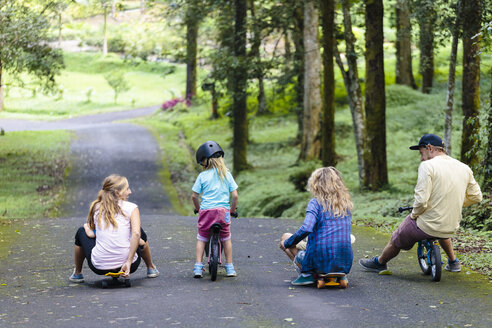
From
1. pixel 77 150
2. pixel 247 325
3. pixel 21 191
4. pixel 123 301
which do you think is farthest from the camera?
pixel 77 150

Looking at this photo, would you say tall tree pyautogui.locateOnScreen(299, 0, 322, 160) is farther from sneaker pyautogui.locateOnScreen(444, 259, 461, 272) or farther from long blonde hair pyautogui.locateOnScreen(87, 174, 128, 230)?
long blonde hair pyautogui.locateOnScreen(87, 174, 128, 230)

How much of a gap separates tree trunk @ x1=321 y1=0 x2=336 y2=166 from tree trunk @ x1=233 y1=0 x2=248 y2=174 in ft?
16.4

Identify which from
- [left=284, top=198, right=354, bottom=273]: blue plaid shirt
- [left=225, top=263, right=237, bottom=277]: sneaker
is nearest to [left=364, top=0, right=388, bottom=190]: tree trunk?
[left=225, top=263, right=237, bottom=277]: sneaker

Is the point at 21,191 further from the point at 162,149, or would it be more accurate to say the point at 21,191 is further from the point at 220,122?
the point at 220,122

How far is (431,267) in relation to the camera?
887 centimetres

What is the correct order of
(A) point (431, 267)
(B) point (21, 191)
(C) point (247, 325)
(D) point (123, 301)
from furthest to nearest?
(B) point (21, 191) → (A) point (431, 267) → (D) point (123, 301) → (C) point (247, 325)

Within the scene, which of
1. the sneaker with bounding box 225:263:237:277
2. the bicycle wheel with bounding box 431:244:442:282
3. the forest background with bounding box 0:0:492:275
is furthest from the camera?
the forest background with bounding box 0:0:492:275

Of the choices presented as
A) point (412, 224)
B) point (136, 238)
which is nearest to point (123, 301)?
point (136, 238)

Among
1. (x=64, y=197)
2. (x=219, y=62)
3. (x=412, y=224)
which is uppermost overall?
(x=219, y=62)

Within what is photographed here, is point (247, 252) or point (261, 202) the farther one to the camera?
point (261, 202)

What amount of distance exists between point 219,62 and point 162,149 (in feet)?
39.4

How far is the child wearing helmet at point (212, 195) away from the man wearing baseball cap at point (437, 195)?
227cm

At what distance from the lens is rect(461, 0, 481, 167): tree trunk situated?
1680 cm

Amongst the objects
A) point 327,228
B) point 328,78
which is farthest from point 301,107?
point 327,228
